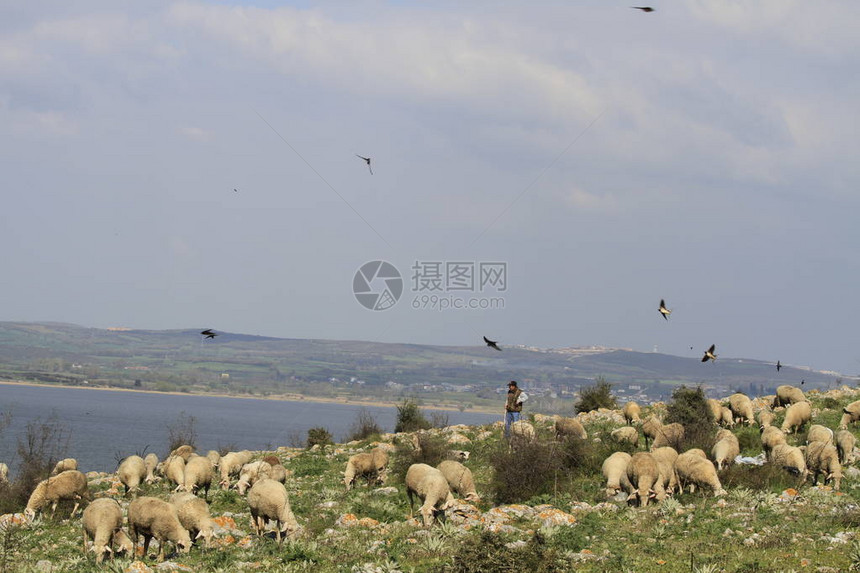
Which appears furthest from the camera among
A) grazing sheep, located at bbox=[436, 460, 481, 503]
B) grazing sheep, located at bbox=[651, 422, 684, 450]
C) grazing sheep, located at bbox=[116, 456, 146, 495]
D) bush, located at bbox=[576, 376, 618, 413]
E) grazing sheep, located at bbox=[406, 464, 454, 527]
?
bush, located at bbox=[576, 376, 618, 413]

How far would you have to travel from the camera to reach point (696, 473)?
20594 mm

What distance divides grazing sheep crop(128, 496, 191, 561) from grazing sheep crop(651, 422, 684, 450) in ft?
48.9

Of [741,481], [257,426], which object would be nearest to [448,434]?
[741,481]

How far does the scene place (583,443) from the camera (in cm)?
2709

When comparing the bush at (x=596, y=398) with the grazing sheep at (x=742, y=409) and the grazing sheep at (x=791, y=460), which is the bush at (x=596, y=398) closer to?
the grazing sheep at (x=742, y=409)

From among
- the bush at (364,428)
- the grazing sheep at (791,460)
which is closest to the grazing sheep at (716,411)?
the grazing sheep at (791,460)

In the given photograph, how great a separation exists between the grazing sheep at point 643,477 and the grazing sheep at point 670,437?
5.75 metres

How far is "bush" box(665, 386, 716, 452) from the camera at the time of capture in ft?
85.6

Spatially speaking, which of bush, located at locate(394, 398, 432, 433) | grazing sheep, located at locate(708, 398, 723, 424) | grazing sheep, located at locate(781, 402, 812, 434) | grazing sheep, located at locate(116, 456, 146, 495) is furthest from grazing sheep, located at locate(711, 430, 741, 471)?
bush, located at locate(394, 398, 432, 433)

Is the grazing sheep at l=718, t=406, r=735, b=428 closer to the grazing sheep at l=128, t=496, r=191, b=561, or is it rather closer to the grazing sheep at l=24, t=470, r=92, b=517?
the grazing sheep at l=128, t=496, r=191, b=561

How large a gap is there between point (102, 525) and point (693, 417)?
68.7ft

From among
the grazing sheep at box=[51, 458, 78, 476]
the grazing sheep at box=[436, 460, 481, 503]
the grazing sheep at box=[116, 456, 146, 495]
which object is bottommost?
the grazing sheep at box=[51, 458, 78, 476]

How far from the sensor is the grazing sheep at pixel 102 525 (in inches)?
655

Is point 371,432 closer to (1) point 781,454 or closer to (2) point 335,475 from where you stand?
(2) point 335,475
